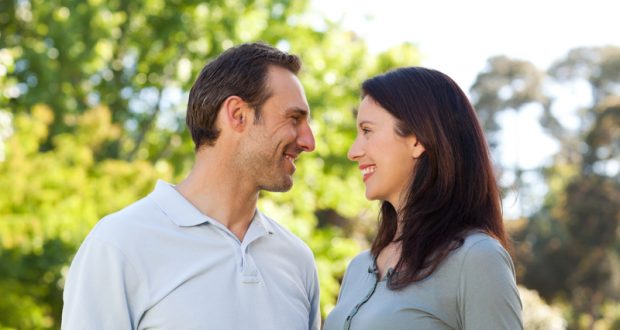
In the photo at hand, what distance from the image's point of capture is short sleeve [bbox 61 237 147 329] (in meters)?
2.83

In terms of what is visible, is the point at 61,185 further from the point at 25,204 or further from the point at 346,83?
the point at 346,83

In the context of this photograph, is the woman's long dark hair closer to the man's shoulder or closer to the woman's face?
the woman's face

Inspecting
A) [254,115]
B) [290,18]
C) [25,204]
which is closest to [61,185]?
[25,204]

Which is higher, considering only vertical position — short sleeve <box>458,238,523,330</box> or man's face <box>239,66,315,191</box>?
man's face <box>239,66,315,191</box>

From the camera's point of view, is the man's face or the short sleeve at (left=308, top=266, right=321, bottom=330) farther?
the short sleeve at (left=308, top=266, right=321, bottom=330)

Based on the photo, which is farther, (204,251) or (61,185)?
(61,185)

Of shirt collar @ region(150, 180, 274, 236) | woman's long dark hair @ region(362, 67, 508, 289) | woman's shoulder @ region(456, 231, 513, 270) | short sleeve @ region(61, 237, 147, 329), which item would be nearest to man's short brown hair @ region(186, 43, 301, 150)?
shirt collar @ region(150, 180, 274, 236)

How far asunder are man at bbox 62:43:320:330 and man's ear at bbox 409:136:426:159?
465 millimetres

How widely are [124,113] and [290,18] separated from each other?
3.21 metres

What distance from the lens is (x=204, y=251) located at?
3.10 m

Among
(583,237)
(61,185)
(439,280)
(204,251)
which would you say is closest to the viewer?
(439,280)

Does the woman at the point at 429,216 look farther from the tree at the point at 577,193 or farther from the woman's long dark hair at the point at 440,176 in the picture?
the tree at the point at 577,193

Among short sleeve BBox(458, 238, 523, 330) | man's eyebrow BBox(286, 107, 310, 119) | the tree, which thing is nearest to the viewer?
short sleeve BBox(458, 238, 523, 330)

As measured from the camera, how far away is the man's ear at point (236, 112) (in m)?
3.29
